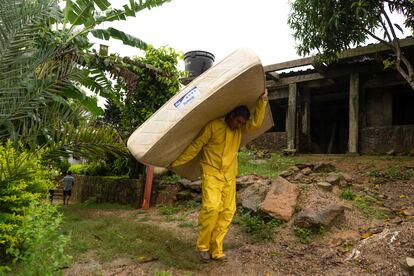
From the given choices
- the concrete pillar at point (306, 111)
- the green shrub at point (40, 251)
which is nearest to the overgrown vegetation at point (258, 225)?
the green shrub at point (40, 251)

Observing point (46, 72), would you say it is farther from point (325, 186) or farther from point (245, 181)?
point (325, 186)

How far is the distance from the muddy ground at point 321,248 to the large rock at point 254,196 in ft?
1.29

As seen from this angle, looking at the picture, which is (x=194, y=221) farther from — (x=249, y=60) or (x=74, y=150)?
(x=249, y=60)

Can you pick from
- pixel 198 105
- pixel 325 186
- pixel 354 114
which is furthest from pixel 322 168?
pixel 198 105

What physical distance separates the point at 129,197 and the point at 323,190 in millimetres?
4044

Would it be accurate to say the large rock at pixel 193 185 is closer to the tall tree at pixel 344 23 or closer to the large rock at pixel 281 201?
the large rock at pixel 281 201

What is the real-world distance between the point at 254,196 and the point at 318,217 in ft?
3.64

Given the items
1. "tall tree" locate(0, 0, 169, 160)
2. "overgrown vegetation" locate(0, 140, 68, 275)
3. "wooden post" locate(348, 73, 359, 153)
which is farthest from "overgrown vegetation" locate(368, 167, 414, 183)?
"overgrown vegetation" locate(0, 140, 68, 275)

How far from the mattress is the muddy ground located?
1147 mm

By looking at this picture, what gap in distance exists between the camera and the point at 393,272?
307cm

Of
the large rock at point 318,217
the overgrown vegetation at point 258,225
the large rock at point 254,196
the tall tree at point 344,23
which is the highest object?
the tall tree at point 344,23

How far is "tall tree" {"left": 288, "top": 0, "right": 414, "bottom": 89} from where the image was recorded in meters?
7.32

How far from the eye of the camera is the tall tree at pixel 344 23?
24.0ft

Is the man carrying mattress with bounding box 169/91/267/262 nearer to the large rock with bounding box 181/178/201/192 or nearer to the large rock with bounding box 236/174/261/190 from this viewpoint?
the large rock with bounding box 236/174/261/190
